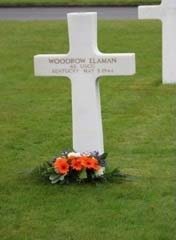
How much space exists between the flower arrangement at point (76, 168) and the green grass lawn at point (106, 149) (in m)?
0.11

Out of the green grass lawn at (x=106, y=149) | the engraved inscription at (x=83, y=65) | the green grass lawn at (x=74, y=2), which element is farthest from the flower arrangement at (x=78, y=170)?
the green grass lawn at (x=74, y=2)

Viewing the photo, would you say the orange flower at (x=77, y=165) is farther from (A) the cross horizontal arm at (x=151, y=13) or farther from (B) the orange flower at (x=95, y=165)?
(A) the cross horizontal arm at (x=151, y=13)

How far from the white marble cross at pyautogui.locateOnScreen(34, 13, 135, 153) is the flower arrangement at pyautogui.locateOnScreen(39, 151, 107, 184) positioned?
10.2 inches

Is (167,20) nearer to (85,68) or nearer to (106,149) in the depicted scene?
(106,149)

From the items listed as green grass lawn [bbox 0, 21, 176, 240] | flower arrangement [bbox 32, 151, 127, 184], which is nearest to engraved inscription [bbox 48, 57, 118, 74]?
flower arrangement [bbox 32, 151, 127, 184]

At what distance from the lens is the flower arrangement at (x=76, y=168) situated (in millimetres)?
7359

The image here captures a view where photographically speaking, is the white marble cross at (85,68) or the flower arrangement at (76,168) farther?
the white marble cross at (85,68)

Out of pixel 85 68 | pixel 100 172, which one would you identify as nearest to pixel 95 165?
pixel 100 172

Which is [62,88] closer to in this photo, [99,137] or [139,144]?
[139,144]

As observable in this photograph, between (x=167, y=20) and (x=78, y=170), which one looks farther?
(x=167, y=20)

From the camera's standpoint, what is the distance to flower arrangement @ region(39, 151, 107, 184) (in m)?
7.36

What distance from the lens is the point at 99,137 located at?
7758mm

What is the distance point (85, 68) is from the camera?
24.9 feet

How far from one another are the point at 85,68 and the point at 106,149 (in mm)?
1497
